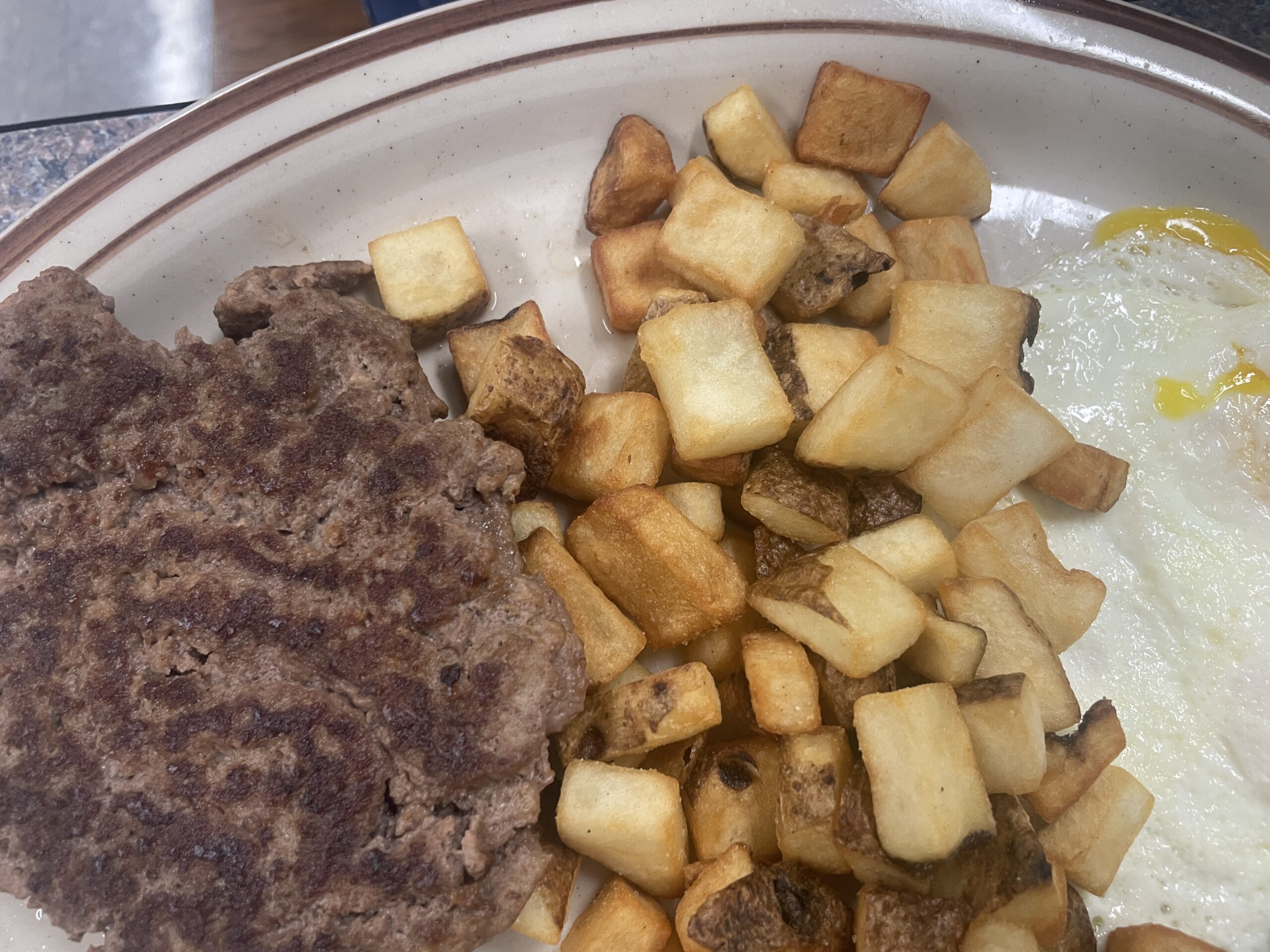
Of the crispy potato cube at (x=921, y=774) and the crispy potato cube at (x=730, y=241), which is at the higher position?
the crispy potato cube at (x=730, y=241)

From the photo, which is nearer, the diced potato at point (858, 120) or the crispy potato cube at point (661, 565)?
the crispy potato cube at point (661, 565)

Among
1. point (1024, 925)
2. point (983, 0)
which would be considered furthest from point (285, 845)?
point (983, 0)

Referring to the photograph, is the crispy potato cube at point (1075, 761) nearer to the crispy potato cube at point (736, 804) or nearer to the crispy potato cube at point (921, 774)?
the crispy potato cube at point (921, 774)

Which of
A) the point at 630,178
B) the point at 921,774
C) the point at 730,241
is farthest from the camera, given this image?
the point at 630,178

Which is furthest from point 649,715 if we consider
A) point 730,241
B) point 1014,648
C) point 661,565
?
point 730,241

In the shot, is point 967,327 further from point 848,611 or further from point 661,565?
point 661,565

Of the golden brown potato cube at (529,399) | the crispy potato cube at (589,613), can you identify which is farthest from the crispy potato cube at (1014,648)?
the golden brown potato cube at (529,399)

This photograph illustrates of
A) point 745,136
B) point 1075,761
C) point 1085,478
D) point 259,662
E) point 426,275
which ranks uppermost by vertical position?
point 745,136
